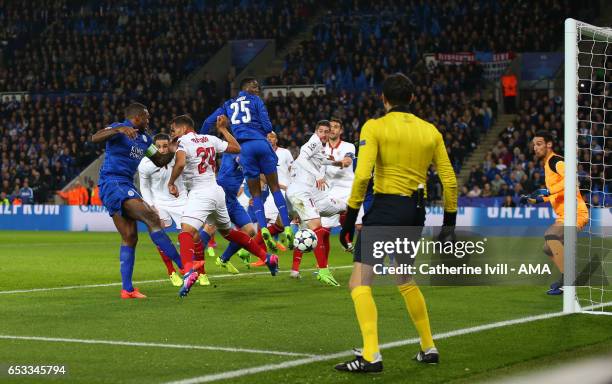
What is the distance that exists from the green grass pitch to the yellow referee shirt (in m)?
1.21

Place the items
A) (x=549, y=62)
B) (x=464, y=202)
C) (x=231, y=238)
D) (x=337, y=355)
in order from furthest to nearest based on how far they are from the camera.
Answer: (x=549, y=62) < (x=464, y=202) < (x=231, y=238) < (x=337, y=355)

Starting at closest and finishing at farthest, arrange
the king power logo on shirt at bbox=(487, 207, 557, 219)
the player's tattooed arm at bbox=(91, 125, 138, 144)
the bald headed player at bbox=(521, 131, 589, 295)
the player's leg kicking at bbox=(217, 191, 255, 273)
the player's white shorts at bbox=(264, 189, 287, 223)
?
the player's tattooed arm at bbox=(91, 125, 138, 144) < the bald headed player at bbox=(521, 131, 589, 295) < the player's leg kicking at bbox=(217, 191, 255, 273) < the player's white shorts at bbox=(264, 189, 287, 223) < the king power logo on shirt at bbox=(487, 207, 557, 219)

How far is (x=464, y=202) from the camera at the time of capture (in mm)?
28094

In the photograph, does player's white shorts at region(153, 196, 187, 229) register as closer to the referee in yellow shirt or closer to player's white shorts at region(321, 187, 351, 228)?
player's white shorts at region(321, 187, 351, 228)

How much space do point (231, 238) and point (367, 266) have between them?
577 cm

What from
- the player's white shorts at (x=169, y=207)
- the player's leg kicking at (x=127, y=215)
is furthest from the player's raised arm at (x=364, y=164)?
the player's white shorts at (x=169, y=207)

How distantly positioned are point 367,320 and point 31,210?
27.5m

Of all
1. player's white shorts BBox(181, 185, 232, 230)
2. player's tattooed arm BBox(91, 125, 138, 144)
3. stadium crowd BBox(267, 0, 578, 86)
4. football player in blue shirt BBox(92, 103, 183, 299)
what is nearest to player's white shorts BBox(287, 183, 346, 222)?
player's white shorts BBox(181, 185, 232, 230)

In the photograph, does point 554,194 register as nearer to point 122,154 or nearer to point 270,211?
point 122,154

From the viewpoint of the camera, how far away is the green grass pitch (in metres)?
6.68

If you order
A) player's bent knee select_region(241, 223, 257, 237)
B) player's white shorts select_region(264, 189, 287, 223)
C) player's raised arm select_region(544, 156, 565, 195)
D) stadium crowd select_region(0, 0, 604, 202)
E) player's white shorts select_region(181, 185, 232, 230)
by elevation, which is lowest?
player's white shorts select_region(264, 189, 287, 223)

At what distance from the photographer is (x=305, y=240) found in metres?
12.2

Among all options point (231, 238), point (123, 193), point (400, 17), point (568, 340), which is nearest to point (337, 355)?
point (568, 340)

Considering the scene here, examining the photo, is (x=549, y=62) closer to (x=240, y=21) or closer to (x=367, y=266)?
(x=240, y=21)
